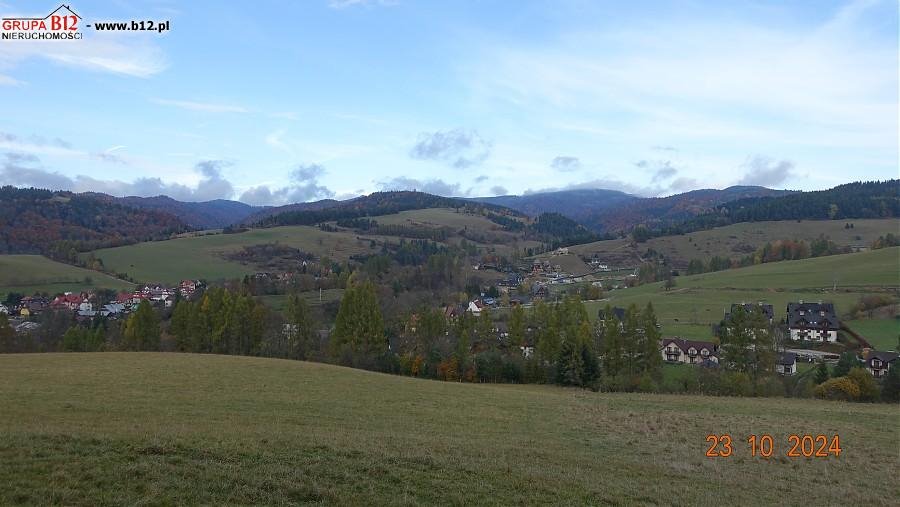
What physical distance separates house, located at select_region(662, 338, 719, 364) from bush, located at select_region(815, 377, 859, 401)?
2162cm

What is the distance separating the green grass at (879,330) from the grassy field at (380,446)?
1626 inches

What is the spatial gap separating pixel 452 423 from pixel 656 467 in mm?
8493

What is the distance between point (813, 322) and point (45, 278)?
146189mm

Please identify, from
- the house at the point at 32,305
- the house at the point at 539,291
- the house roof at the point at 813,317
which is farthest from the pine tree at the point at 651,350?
the house at the point at 32,305

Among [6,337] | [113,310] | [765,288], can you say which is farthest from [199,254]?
[765,288]

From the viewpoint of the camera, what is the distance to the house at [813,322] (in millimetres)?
73125

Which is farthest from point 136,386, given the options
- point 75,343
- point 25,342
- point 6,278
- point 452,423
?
point 6,278

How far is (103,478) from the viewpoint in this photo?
10430 mm

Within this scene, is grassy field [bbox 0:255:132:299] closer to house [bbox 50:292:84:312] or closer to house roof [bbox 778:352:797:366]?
house [bbox 50:292:84:312]

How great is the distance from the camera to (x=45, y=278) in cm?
12144

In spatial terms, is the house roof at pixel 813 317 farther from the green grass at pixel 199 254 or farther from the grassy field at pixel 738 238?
the green grass at pixel 199 254

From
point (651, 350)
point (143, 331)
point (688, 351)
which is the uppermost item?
point (143, 331)

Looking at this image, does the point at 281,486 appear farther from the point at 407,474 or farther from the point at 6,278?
the point at 6,278

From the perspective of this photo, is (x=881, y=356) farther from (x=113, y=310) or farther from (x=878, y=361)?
(x=113, y=310)
